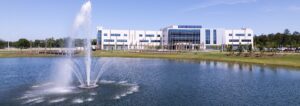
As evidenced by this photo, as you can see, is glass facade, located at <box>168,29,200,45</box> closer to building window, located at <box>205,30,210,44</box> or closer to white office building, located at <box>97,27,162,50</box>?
building window, located at <box>205,30,210,44</box>

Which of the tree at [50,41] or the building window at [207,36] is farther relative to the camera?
the tree at [50,41]

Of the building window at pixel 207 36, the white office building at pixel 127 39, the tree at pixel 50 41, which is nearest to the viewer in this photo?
the building window at pixel 207 36

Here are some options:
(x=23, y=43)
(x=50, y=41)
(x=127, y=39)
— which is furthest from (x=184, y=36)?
(x=23, y=43)

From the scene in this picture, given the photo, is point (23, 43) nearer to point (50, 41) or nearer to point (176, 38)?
point (50, 41)

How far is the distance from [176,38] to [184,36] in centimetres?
417

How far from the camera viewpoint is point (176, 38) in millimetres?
153750

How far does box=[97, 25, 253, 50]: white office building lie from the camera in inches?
6024

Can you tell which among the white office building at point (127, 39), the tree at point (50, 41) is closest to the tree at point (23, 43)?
the tree at point (50, 41)

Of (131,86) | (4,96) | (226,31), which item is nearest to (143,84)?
(131,86)

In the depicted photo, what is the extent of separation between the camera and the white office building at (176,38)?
502 feet

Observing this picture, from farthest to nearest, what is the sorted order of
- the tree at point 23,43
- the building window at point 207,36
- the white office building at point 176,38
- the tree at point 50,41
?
1. the tree at point 50,41
2. the tree at point 23,43
3. the building window at point 207,36
4. the white office building at point 176,38

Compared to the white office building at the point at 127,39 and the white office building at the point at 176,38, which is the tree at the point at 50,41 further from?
the white office building at the point at 176,38

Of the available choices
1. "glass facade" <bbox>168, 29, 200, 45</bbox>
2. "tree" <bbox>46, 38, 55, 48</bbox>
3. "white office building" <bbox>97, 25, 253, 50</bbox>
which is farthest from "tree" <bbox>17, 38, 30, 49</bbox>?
"glass facade" <bbox>168, 29, 200, 45</bbox>

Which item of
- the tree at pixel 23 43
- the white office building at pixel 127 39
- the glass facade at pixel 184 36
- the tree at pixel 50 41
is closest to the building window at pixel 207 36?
the glass facade at pixel 184 36
